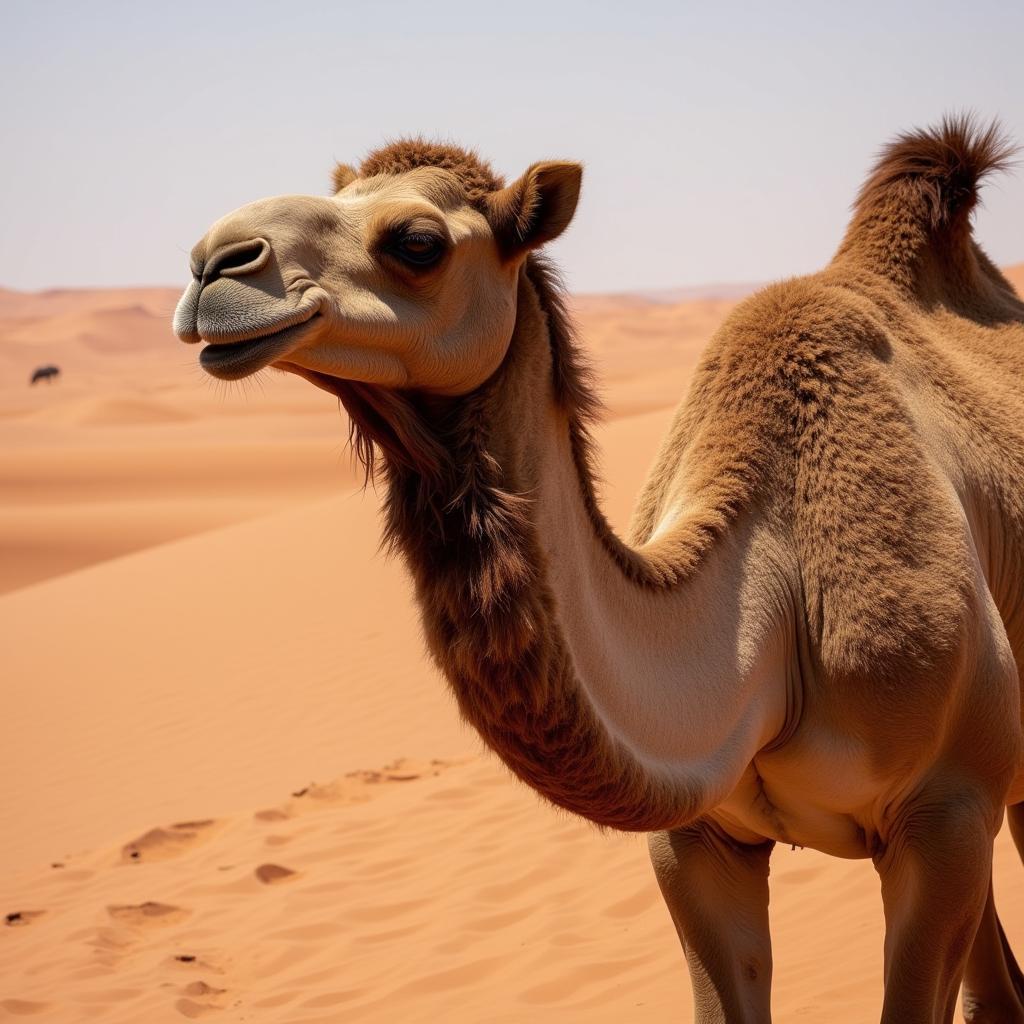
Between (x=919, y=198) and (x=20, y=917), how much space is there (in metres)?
5.53

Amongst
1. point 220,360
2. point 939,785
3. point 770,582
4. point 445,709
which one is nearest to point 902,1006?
point 939,785

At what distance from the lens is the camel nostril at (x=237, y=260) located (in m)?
2.41

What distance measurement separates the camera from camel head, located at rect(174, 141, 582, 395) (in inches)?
95.3

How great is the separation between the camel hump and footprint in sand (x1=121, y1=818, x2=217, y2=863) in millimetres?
5465

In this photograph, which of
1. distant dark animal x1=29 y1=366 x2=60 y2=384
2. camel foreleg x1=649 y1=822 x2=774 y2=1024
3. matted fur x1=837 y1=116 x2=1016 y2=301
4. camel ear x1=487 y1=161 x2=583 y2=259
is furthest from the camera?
distant dark animal x1=29 y1=366 x2=60 y2=384

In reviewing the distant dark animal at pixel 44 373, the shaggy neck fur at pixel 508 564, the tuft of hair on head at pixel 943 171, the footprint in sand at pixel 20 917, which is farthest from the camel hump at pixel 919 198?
the distant dark animal at pixel 44 373

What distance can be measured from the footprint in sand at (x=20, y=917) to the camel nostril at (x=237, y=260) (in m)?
5.45

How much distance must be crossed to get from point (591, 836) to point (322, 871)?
143 cm

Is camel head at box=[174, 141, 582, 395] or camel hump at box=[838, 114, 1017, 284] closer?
camel head at box=[174, 141, 582, 395]

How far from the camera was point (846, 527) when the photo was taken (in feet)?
11.1

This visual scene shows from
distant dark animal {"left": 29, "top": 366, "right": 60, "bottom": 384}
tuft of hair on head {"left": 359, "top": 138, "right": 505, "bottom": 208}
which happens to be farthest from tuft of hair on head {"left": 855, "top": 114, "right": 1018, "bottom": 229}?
distant dark animal {"left": 29, "top": 366, "right": 60, "bottom": 384}

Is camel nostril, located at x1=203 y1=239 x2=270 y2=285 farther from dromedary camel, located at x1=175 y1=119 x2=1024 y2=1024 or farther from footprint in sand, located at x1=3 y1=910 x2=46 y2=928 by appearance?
footprint in sand, located at x1=3 y1=910 x2=46 y2=928

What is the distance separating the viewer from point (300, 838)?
781 centimetres

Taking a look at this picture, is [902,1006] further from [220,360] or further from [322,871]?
[322,871]
